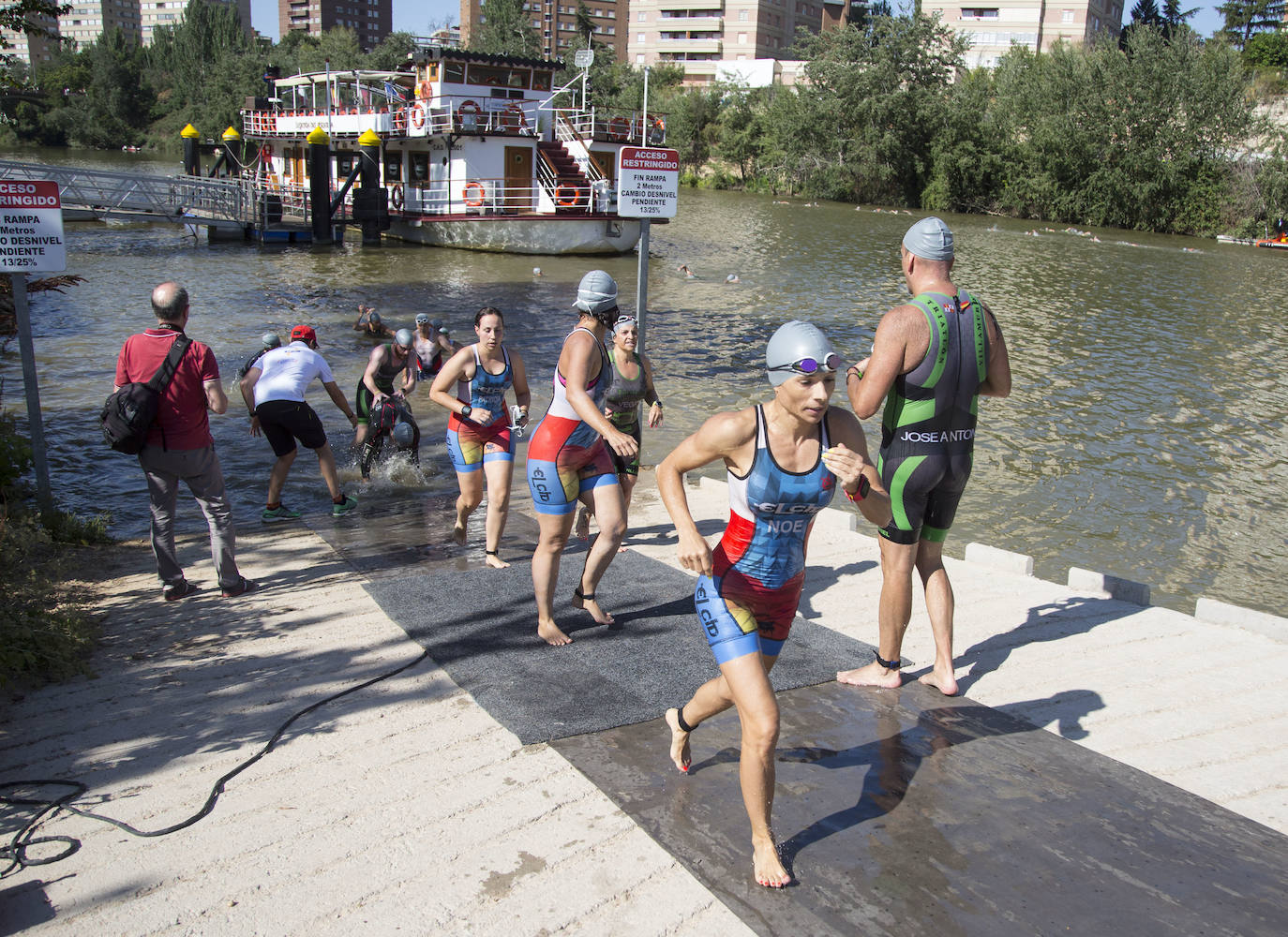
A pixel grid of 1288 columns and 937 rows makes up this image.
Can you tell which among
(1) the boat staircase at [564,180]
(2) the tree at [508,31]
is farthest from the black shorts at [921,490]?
(2) the tree at [508,31]


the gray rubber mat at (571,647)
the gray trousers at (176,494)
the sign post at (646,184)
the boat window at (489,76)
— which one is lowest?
the gray rubber mat at (571,647)

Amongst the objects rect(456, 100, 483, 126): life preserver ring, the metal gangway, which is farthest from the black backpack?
the metal gangway

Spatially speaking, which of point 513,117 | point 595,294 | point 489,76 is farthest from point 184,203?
point 595,294

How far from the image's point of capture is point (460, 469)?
647cm

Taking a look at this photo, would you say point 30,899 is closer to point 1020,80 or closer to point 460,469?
point 460,469

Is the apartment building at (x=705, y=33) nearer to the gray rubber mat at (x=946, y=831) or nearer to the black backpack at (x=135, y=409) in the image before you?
the black backpack at (x=135, y=409)

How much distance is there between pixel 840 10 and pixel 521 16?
39327 mm

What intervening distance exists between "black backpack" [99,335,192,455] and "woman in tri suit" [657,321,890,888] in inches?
132

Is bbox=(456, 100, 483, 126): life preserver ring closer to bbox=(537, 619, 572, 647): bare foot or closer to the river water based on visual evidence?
the river water

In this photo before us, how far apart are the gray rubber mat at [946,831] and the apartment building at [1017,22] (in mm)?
88009

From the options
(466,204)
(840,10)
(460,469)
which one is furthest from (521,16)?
(460,469)

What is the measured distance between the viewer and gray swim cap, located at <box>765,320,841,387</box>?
313cm

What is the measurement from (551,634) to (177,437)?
240 cm

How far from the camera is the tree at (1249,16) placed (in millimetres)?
74312
